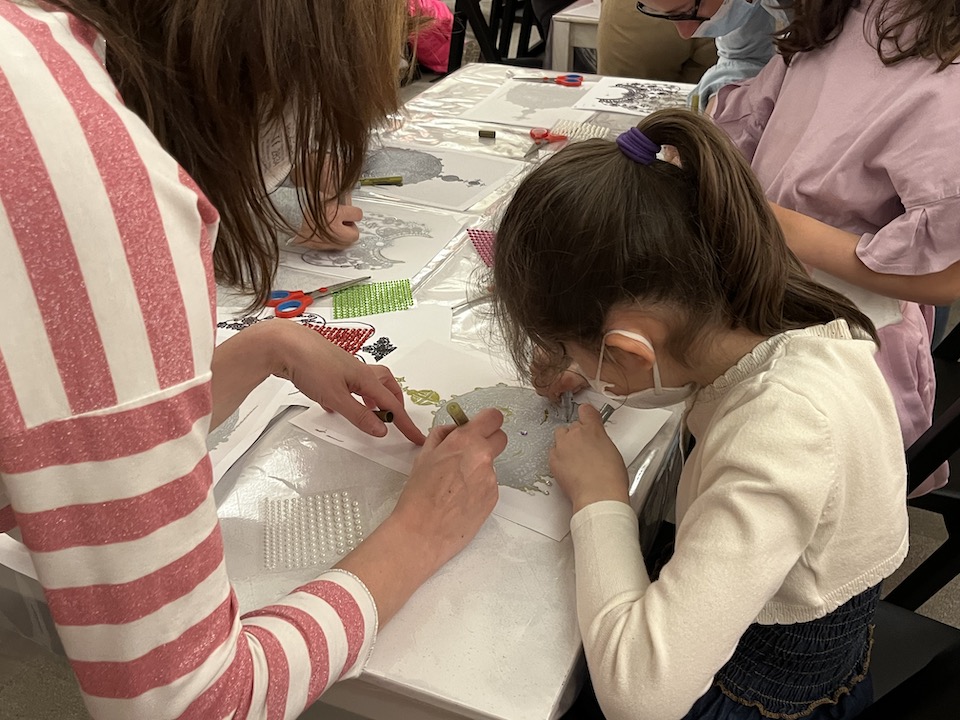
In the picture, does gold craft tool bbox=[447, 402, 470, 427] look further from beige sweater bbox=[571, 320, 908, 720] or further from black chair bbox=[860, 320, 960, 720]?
black chair bbox=[860, 320, 960, 720]

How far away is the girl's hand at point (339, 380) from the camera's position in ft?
2.68

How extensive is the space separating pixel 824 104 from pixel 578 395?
50 centimetres

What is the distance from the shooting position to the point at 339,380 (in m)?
0.83

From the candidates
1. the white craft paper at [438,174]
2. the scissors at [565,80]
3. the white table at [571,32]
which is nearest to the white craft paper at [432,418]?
the white craft paper at [438,174]

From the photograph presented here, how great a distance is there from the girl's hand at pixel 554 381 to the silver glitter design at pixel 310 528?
245mm

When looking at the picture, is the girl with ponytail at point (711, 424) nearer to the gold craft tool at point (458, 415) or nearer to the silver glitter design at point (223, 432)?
the gold craft tool at point (458, 415)

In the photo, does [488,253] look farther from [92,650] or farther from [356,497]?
[92,650]

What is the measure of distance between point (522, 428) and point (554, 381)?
7cm

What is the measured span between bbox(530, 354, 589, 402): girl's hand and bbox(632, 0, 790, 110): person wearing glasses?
0.69 m

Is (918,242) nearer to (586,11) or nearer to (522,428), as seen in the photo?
(522,428)

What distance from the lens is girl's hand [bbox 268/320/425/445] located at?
2.68 feet

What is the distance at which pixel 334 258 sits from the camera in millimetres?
1162

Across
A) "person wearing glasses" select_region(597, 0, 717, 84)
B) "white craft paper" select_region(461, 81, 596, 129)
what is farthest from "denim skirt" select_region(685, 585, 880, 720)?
"person wearing glasses" select_region(597, 0, 717, 84)

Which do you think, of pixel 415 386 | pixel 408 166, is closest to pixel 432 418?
pixel 415 386
